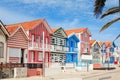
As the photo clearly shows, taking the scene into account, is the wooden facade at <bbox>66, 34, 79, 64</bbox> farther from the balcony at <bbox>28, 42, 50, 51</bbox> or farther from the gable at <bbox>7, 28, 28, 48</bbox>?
the gable at <bbox>7, 28, 28, 48</bbox>

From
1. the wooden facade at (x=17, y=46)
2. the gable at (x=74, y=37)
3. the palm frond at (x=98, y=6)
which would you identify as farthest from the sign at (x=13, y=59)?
the palm frond at (x=98, y=6)

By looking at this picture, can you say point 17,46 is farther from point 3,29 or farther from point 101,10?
point 101,10

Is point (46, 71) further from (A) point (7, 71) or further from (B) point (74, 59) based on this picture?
(B) point (74, 59)

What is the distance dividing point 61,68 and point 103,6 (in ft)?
105

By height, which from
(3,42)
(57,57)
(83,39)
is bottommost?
(57,57)

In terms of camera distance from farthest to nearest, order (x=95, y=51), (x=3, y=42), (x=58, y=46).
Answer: (x=95, y=51)
(x=58, y=46)
(x=3, y=42)

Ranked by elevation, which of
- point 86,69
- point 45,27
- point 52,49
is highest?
point 45,27

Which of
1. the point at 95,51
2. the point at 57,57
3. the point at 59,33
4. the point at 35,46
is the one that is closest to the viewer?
the point at 35,46

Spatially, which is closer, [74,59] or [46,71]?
[46,71]

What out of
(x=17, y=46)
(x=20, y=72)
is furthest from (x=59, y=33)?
(x=20, y=72)

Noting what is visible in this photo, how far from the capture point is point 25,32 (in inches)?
1813

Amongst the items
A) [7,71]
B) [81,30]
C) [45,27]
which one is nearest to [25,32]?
[45,27]

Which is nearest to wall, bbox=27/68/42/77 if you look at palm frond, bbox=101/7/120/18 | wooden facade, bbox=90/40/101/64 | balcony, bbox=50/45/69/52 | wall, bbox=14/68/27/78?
wall, bbox=14/68/27/78

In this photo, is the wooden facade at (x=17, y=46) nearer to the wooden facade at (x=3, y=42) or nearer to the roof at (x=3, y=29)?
the wooden facade at (x=3, y=42)
